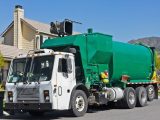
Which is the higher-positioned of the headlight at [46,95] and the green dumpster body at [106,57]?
the green dumpster body at [106,57]

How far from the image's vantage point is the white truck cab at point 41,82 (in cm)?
1400

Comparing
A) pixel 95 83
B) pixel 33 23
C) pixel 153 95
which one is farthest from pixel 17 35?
pixel 95 83

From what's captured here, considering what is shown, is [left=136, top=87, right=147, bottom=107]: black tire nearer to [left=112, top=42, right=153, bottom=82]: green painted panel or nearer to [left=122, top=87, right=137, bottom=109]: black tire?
[left=122, top=87, right=137, bottom=109]: black tire

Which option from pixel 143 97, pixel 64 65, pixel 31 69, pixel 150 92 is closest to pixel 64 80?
pixel 64 65

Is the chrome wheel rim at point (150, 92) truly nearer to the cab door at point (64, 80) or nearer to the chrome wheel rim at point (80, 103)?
the chrome wheel rim at point (80, 103)

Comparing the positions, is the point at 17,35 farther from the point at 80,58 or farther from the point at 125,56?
the point at 80,58

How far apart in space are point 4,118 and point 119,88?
5.50 metres

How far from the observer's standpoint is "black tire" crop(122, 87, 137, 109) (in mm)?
18422

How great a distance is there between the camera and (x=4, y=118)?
1531 centimetres

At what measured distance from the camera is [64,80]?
14.5 metres

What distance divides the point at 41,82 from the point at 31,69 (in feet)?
2.88

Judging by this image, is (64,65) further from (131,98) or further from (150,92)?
(150,92)

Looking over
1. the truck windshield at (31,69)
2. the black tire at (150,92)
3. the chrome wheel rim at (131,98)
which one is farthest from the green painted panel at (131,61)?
the truck windshield at (31,69)

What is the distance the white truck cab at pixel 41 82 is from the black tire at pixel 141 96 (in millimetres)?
4999
